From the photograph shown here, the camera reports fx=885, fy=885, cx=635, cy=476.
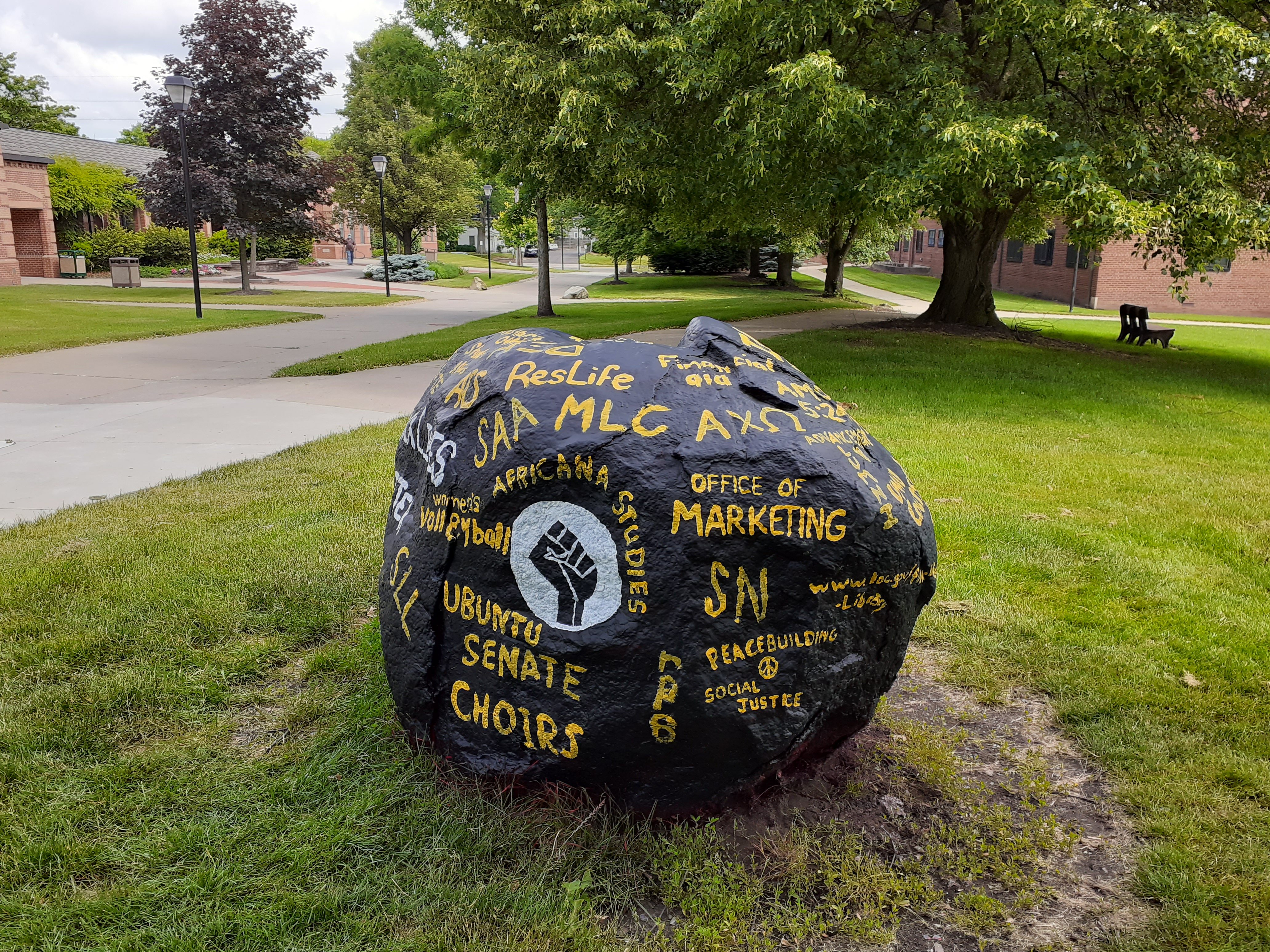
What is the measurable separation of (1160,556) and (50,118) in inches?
2594

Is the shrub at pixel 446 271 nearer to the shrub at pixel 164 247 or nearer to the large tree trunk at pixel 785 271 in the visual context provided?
the shrub at pixel 164 247

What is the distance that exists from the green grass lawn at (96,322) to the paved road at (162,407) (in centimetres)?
70

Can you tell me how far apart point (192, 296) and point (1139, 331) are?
2619 cm

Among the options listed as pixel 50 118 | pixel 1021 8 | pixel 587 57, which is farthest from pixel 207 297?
pixel 50 118

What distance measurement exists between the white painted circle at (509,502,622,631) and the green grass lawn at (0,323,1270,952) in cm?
71

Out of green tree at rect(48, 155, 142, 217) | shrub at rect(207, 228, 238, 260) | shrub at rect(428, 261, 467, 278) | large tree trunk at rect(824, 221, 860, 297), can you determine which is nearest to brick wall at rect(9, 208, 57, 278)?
green tree at rect(48, 155, 142, 217)

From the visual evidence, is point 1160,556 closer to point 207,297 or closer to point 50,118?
point 207,297

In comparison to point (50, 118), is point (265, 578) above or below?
below

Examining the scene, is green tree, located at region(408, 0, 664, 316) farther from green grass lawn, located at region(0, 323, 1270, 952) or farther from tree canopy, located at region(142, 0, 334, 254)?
tree canopy, located at region(142, 0, 334, 254)

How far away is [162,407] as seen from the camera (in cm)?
1020

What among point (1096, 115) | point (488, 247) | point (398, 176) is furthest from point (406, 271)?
point (1096, 115)

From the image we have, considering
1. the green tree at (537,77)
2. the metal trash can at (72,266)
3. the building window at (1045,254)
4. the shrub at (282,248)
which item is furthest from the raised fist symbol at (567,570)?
the shrub at (282,248)

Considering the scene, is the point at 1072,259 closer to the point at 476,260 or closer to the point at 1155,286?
the point at 1155,286

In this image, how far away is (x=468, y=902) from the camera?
271 centimetres
